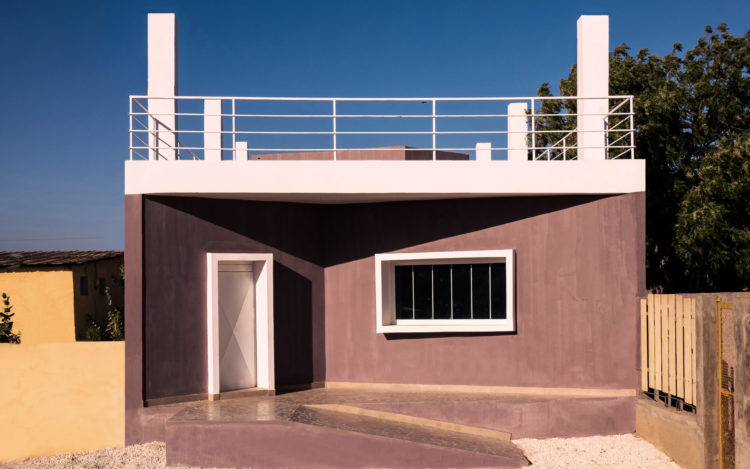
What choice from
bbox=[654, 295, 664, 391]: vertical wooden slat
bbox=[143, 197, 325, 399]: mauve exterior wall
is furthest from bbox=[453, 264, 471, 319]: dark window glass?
bbox=[654, 295, 664, 391]: vertical wooden slat

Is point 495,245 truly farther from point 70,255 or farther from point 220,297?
point 70,255

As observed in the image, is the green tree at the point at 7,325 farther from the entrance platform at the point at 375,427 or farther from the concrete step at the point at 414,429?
the concrete step at the point at 414,429

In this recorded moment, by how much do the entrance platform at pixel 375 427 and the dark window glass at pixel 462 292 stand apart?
129 centimetres

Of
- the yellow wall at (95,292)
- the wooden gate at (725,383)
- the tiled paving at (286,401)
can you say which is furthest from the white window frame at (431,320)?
the yellow wall at (95,292)

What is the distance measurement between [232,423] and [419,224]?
4.28m

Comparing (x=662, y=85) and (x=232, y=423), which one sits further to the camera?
(x=662, y=85)

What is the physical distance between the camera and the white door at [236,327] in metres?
10.3

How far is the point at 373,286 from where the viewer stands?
35.6 ft

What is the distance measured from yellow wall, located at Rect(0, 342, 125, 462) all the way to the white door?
5.14ft

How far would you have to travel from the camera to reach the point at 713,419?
723 centimetres

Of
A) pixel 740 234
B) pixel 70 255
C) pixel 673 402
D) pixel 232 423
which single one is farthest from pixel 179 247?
pixel 740 234

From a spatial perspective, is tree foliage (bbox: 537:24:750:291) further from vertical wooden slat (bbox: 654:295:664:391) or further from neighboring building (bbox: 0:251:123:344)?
neighboring building (bbox: 0:251:123:344)

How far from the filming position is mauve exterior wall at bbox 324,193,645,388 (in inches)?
386

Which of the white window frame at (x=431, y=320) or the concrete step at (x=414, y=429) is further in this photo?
the white window frame at (x=431, y=320)
